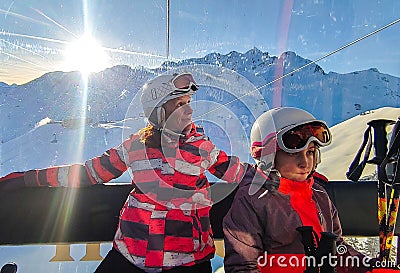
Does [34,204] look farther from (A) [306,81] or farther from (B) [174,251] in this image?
Answer: (A) [306,81]

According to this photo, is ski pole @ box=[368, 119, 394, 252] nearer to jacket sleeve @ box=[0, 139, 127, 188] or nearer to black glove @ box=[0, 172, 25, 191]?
jacket sleeve @ box=[0, 139, 127, 188]

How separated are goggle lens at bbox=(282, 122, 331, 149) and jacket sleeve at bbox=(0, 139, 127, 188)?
0.66 meters

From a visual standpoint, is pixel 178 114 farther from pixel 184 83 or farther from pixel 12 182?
pixel 12 182

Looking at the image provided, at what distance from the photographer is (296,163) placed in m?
1.30

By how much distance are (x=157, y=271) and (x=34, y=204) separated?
2.25ft

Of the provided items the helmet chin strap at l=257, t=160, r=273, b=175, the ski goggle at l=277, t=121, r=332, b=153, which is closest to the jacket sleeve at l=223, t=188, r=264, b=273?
the helmet chin strap at l=257, t=160, r=273, b=175

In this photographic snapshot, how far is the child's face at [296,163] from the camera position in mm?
1299

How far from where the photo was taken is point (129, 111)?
1790mm

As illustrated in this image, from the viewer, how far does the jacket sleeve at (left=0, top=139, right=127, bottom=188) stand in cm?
160

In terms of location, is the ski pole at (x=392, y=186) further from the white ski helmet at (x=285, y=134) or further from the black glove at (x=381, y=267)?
the white ski helmet at (x=285, y=134)

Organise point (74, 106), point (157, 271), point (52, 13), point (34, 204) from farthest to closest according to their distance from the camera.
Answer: point (74, 106), point (52, 13), point (34, 204), point (157, 271)

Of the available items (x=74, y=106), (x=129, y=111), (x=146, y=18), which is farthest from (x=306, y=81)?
(x=129, y=111)

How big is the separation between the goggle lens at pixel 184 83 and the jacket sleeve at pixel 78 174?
33 centimetres

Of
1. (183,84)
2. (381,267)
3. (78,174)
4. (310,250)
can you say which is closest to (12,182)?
(78,174)
